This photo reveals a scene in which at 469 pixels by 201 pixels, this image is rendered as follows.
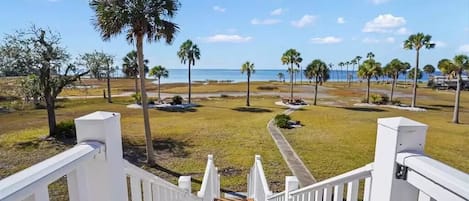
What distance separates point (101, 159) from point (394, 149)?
1.39 m

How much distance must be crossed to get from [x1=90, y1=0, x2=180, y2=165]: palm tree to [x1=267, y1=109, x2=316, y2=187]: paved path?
224 inches

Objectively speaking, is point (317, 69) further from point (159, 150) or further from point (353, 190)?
point (353, 190)

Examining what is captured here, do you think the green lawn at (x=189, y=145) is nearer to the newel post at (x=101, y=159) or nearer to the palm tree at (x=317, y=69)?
the newel post at (x=101, y=159)

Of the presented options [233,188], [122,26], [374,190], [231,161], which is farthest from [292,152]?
[374,190]

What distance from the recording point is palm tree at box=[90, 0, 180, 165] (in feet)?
34.7

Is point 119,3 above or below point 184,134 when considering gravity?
above

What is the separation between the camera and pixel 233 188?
8.90 m

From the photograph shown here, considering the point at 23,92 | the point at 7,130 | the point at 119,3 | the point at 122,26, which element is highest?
the point at 119,3

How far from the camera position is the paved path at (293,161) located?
31.2ft

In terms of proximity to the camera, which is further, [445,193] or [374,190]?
[374,190]

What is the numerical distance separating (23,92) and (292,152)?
1486 centimetres

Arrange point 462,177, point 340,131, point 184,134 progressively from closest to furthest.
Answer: point 462,177, point 184,134, point 340,131

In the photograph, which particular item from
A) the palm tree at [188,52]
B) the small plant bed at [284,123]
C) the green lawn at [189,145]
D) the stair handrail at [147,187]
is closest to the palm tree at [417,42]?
the small plant bed at [284,123]

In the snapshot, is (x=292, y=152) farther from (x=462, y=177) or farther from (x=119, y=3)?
(x=462, y=177)
